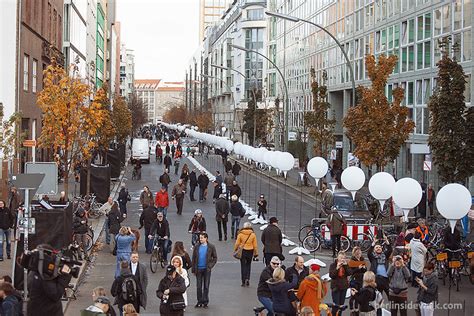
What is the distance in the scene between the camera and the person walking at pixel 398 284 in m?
15.3

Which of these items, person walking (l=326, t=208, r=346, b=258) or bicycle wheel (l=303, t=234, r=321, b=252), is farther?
bicycle wheel (l=303, t=234, r=321, b=252)

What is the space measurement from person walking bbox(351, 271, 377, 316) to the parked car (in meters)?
14.6

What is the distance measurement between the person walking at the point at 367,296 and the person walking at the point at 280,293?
43.7 inches

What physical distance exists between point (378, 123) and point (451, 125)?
6267 mm

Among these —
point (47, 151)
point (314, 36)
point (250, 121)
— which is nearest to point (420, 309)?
point (47, 151)

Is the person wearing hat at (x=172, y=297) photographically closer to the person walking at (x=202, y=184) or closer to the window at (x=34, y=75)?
the person walking at (x=202, y=184)

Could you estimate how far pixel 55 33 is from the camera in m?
53.9

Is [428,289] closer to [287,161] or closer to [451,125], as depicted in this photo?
[451,125]

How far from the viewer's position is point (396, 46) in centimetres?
4872

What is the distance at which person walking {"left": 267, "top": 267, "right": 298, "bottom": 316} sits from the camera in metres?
13.2

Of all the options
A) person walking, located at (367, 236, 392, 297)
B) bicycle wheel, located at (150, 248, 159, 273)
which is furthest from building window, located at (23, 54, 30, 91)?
person walking, located at (367, 236, 392, 297)

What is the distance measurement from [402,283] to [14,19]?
90.8 feet

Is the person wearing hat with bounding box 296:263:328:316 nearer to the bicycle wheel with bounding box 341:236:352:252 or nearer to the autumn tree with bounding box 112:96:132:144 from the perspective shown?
the bicycle wheel with bounding box 341:236:352:252

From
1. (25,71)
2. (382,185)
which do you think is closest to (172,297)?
(382,185)
